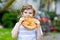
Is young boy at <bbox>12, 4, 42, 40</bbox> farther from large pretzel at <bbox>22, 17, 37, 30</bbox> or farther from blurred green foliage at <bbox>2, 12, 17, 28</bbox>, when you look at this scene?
blurred green foliage at <bbox>2, 12, 17, 28</bbox>

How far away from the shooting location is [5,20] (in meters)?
21.3

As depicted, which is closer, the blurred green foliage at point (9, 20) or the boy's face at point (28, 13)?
the boy's face at point (28, 13)

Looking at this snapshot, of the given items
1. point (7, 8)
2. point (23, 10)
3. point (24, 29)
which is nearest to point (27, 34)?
point (24, 29)

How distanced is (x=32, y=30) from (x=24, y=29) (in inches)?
5.7

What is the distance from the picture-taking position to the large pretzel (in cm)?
503

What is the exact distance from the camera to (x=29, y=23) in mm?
5062

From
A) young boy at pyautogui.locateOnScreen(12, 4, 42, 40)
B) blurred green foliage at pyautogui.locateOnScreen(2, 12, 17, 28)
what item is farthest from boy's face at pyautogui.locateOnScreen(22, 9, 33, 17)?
blurred green foliage at pyautogui.locateOnScreen(2, 12, 17, 28)

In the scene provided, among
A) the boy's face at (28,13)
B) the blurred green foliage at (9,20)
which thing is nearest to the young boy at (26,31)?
the boy's face at (28,13)

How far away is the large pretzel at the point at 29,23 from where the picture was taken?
5.03 m

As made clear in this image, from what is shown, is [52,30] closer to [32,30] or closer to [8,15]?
[8,15]

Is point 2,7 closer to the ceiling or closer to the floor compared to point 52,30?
closer to the ceiling

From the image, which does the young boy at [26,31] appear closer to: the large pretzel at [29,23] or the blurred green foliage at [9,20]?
the large pretzel at [29,23]

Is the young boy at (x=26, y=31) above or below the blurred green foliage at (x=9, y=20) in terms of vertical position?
above

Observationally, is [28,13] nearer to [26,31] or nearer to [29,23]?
[29,23]
